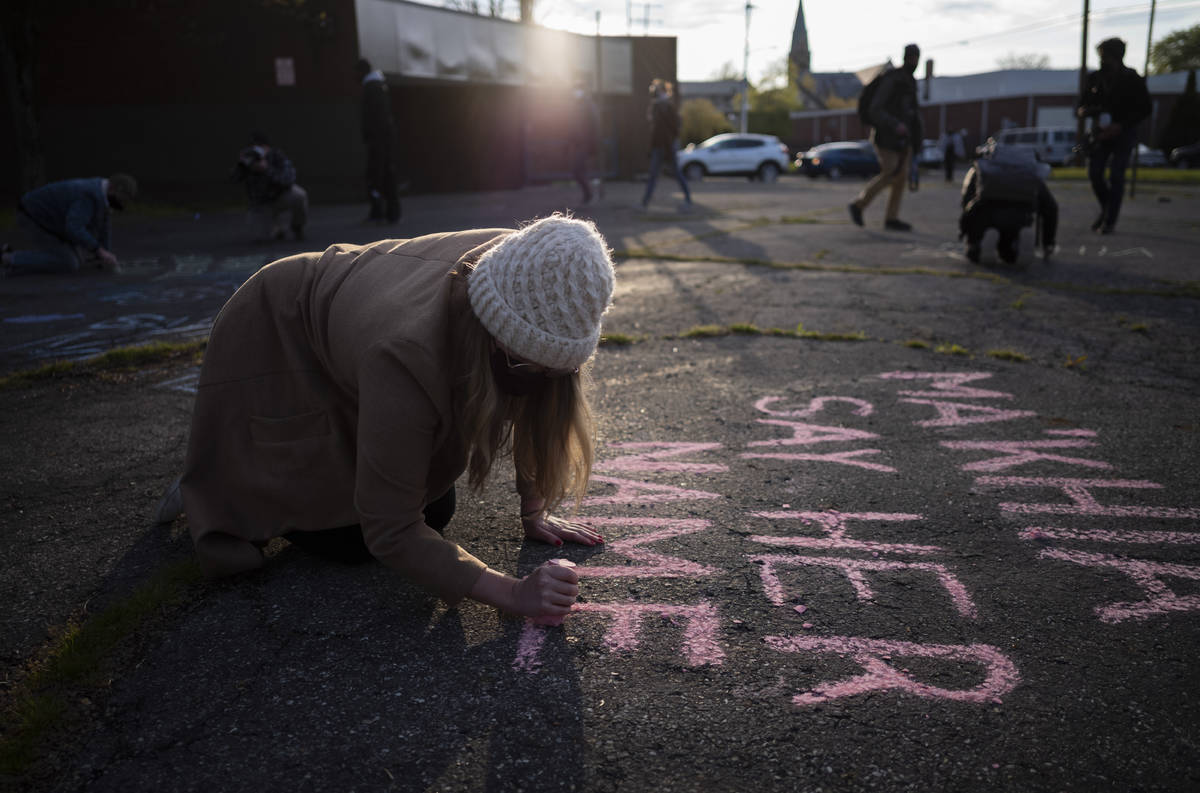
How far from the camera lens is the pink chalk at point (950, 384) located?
3891mm

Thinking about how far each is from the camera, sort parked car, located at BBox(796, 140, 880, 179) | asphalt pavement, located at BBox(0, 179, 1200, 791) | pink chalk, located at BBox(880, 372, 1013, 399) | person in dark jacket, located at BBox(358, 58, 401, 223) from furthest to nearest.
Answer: parked car, located at BBox(796, 140, 880, 179), person in dark jacket, located at BBox(358, 58, 401, 223), pink chalk, located at BBox(880, 372, 1013, 399), asphalt pavement, located at BBox(0, 179, 1200, 791)

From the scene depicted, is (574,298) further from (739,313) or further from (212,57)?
(212,57)

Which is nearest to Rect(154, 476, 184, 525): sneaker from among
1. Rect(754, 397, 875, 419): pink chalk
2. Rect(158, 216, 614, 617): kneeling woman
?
Rect(158, 216, 614, 617): kneeling woman

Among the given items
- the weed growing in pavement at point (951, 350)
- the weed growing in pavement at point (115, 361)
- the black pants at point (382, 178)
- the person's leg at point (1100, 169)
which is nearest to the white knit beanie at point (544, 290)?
the weed growing in pavement at point (115, 361)

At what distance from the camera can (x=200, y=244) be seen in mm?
9859

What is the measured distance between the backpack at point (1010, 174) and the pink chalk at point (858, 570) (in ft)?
17.0

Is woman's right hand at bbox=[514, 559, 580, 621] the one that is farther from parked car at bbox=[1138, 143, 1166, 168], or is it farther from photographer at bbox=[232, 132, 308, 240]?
parked car at bbox=[1138, 143, 1166, 168]

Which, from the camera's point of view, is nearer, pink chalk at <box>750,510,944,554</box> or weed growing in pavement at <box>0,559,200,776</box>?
weed growing in pavement at <box>0,559,200,776</box>

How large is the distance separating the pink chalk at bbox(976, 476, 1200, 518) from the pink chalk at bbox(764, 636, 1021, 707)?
0.93 m

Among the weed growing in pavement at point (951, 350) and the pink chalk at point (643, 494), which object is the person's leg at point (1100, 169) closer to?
the weed growing in pavement at point (951, 350)

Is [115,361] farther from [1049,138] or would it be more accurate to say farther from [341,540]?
[1049,138]

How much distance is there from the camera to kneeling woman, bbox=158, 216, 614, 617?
175 centimetres

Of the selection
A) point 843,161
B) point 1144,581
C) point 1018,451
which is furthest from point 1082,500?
point 843,161

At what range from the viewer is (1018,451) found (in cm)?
322
